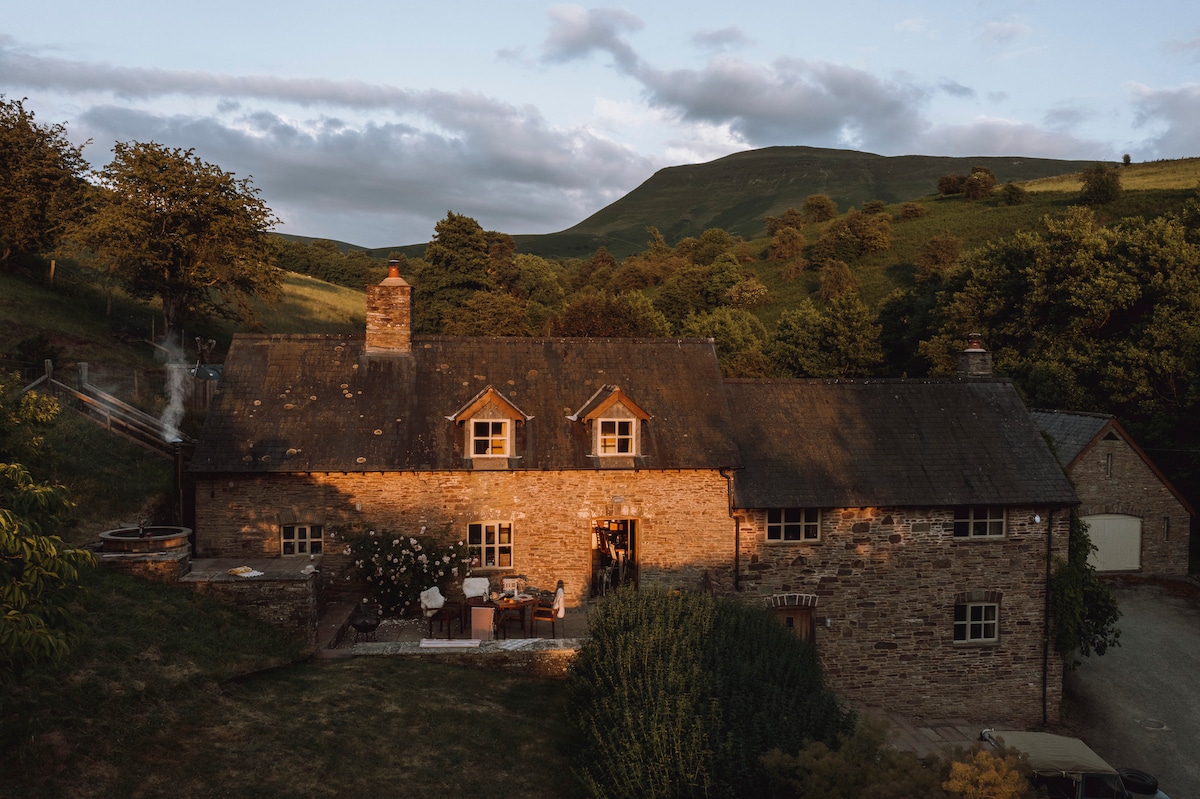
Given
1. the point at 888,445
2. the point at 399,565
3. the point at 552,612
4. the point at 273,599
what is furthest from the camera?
the point at 888,445

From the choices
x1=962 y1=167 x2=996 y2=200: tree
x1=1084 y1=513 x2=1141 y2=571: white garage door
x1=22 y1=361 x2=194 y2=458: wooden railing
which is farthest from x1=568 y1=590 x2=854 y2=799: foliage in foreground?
x1=962 y1=167 x2=996 y2=200: tree

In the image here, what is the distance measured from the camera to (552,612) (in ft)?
60.6

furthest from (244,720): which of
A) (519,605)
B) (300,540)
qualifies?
(300,540)

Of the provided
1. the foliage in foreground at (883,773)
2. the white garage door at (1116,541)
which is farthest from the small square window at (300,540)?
the white garage door at (1116,541)

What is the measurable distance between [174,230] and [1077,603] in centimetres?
3793

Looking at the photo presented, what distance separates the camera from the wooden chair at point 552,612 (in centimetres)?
1847

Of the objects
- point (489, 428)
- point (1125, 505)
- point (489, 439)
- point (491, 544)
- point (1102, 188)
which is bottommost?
point (1125, 505)

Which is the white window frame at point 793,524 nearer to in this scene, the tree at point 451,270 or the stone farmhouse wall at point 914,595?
the stone farmhouse wall at point 914,595

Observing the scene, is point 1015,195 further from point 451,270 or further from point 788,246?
point 451,270

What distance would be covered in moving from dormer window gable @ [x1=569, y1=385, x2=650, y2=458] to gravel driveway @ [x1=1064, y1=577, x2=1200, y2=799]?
14.0 metres

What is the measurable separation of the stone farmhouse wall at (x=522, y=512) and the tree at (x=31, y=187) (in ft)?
81.9

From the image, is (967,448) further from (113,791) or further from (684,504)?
(113,791)

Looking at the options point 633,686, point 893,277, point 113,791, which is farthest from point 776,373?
point 113,791

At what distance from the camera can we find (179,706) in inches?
477
